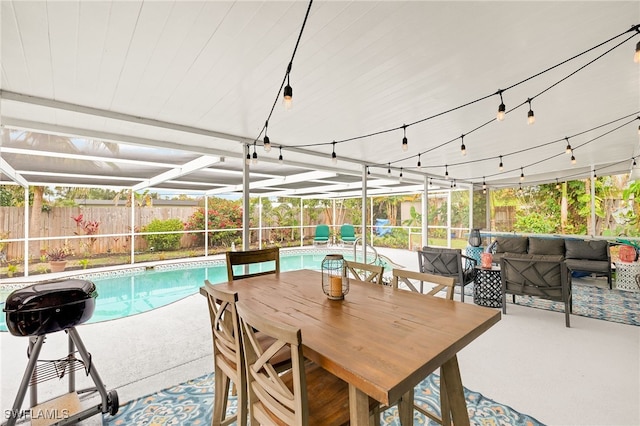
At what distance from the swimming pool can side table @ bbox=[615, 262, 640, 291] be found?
6628mm

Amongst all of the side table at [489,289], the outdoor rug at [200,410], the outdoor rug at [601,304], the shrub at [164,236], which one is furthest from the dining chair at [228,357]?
the shrub at [164,236]

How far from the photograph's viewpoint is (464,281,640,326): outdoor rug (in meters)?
3.67

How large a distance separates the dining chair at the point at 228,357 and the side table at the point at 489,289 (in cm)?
353

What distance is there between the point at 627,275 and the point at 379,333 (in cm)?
616

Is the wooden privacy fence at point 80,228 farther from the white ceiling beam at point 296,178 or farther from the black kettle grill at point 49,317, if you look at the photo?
the black kettle grill at point 49,317

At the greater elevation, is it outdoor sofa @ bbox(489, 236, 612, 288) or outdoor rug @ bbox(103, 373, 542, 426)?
outdoor sofa @ bbox(489, 236, 612, 288)

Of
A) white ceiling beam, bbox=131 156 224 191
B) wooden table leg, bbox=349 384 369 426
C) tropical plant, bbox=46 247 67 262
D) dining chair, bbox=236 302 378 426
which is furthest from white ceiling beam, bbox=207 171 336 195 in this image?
wooden table leg, bbox=349 384 369 426

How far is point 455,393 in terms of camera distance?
4.96 feet

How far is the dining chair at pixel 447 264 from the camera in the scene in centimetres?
409

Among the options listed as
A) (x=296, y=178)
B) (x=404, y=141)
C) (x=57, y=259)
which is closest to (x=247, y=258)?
(x=404, y=141)

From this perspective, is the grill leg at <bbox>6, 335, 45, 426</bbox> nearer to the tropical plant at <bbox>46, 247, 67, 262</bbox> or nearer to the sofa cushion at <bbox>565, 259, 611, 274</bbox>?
the sofa cushion at <bbox>565, 259, 611, 274</bbox>

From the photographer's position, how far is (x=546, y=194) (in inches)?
328

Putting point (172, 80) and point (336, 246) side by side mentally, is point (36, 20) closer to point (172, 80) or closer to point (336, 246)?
point (172, 80)

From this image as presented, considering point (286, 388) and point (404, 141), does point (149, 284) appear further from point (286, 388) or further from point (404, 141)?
point (286, 388)
